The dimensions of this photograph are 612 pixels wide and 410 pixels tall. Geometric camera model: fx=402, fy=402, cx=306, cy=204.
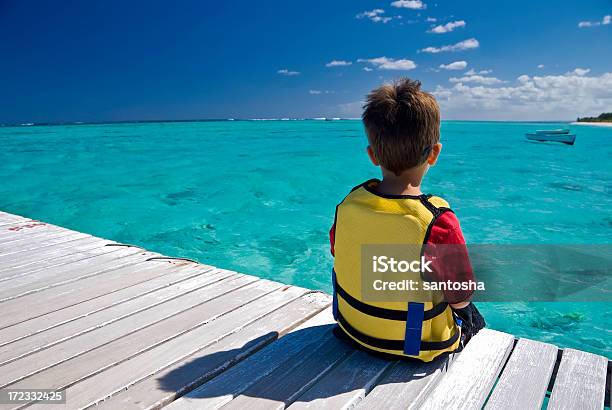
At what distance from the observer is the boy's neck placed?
1.60 m

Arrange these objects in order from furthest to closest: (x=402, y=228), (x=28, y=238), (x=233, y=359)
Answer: (x=28, y=238) → (x=233, y=359) → (x=402, y=228)

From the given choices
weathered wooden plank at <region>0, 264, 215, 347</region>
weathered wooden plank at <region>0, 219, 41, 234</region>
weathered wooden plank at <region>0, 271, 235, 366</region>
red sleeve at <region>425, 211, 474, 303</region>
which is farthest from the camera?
weathered wooden plank at <region>0, 219, 41, 234</region>

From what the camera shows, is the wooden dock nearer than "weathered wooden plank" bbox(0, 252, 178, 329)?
Yes

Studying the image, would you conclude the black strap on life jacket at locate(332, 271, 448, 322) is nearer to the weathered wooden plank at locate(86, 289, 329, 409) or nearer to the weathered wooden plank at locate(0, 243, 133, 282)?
the weathered wooden plank at locate(86, 289, 329, 409)

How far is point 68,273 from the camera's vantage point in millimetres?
3066

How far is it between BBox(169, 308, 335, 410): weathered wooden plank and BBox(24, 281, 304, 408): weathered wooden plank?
9 cm

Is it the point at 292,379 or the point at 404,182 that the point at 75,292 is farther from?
the point at 404,182

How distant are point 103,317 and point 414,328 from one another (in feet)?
5.84

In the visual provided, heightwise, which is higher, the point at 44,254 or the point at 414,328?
the point at 414,328

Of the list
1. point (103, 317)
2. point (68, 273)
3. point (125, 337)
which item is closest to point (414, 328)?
point (125, 337)

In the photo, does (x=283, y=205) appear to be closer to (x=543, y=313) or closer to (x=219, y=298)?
(x=543, y=313)

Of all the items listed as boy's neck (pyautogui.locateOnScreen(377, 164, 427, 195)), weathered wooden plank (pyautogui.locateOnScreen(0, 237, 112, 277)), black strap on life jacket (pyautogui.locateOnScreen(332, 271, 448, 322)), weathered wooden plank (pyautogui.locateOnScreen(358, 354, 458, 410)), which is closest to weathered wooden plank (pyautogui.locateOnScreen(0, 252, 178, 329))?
weathered wooden plank (pyautogui.locateOnScreen(0, 237, 112, 277))

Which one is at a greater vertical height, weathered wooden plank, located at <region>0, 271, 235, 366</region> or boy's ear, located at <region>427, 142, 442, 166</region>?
boy's ear, located at <region>427, 142, 442, 166</region>

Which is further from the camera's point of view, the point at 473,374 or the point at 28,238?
the point at 28,238
